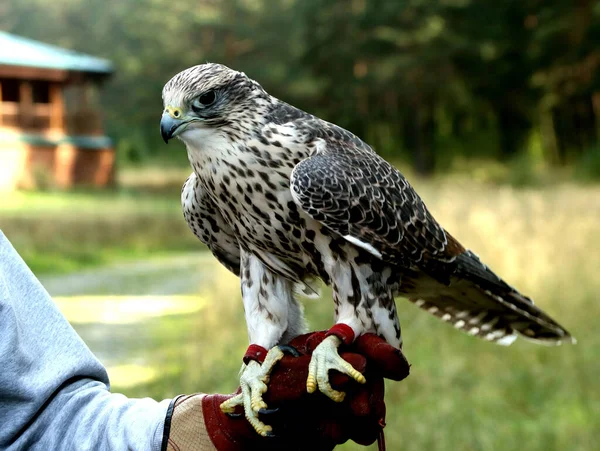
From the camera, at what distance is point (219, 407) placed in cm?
148

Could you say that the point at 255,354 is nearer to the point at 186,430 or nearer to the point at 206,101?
the point at 186,430

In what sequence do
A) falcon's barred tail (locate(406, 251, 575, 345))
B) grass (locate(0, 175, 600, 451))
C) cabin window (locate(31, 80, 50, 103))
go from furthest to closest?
cabin window (locate(31, 80, 50, 103))
grass (locate(0, 175, 600, 451))
falcon's barred tail (locate(406, 251, 575, 345))

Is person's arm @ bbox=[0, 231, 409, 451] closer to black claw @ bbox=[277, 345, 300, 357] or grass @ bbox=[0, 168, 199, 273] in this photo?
black claw @ bbox=[277, 345, 300, 357]

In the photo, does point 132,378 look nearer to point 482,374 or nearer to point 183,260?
point 482,374

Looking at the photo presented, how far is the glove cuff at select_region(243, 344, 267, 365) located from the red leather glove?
Answer: 4cm

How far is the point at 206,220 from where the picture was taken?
5.26 feet

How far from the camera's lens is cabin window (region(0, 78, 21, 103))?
15.5 meters

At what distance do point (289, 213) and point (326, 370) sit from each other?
298 millimetres

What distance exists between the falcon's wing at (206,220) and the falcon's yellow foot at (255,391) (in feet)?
0.98

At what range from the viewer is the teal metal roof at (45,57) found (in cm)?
1448

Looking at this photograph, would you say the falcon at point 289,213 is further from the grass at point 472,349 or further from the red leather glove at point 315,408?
the grass at point 472,349

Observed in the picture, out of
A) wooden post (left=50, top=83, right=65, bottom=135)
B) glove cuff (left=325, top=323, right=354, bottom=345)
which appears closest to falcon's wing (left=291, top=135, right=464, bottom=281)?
glove cuff (left=325, top=323, right=354, bottom=345)

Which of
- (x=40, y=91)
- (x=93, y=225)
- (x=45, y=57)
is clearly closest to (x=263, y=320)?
(x=93, y=225)

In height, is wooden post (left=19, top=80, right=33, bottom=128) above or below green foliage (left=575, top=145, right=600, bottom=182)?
A: above
